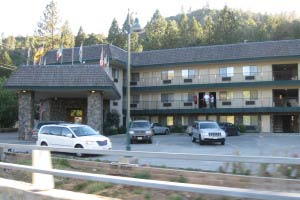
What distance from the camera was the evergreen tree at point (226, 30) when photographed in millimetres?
80625

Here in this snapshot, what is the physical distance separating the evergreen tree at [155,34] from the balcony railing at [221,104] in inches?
1203

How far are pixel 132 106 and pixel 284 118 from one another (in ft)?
61.1

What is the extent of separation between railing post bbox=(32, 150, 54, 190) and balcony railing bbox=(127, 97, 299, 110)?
47711mm

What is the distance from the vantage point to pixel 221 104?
55281mm

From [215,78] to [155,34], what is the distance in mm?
43004

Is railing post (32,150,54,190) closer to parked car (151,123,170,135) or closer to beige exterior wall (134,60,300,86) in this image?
parked car (151,123,170,135)

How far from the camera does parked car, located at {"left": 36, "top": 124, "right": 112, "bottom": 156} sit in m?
25.0

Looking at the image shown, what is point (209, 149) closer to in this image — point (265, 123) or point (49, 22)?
point (265, 123)

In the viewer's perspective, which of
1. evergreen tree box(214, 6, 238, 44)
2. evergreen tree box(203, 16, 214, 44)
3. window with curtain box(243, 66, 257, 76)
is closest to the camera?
window with curtain box(243, 66, 257, 76)

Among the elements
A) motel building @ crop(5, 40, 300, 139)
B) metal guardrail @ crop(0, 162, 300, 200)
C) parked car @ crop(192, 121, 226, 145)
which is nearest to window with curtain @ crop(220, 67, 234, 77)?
motel building @ crop(5, 40, 300, 139)

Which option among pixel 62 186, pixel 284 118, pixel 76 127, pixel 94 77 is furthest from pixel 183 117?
pixel 62 186

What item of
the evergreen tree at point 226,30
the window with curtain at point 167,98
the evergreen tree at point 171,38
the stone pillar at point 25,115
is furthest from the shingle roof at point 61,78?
the evergreen tree at point 171,38

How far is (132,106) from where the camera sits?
196ft

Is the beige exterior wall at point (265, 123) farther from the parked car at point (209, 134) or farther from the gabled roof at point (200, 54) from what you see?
the parked car at point (209, 134)
